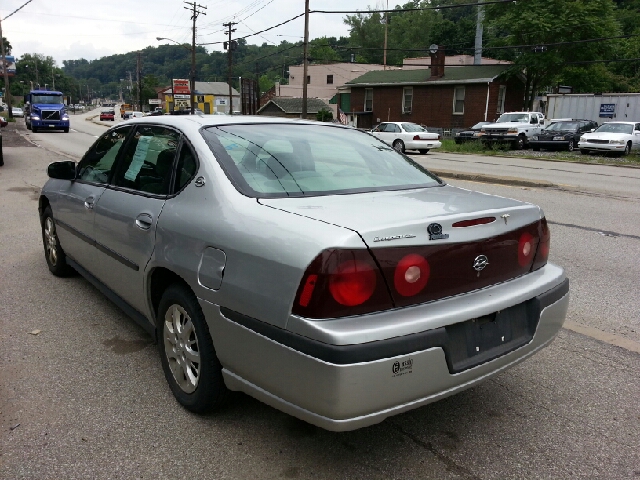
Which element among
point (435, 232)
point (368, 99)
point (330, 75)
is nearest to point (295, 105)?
point (330, 75)

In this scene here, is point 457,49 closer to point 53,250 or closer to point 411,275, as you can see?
point 53,250

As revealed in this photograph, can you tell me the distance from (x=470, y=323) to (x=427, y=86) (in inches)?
1646

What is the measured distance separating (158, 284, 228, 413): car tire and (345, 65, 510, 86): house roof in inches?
1527

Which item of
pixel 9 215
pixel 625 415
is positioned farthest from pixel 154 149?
pixel 9 215

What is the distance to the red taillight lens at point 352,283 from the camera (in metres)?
2.23

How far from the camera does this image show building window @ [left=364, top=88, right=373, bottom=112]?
46375 millimetres

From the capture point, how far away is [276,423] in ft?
9.76

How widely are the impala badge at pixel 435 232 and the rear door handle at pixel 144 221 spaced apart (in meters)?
1.61

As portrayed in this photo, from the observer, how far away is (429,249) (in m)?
2.42

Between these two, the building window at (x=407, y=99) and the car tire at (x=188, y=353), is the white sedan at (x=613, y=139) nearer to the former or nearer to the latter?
the building window at (x=407, y=99)

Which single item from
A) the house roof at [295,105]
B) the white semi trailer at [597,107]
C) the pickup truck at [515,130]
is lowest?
the pickup truck at [515,130]

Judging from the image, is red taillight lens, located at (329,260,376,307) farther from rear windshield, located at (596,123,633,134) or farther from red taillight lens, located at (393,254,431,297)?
rear windshield, located at (596,123,633,134)

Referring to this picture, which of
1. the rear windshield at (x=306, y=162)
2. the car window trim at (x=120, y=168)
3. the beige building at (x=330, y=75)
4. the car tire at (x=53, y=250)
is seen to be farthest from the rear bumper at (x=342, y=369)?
the beige building at (x=330, y=75)

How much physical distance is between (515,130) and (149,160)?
26.7m
